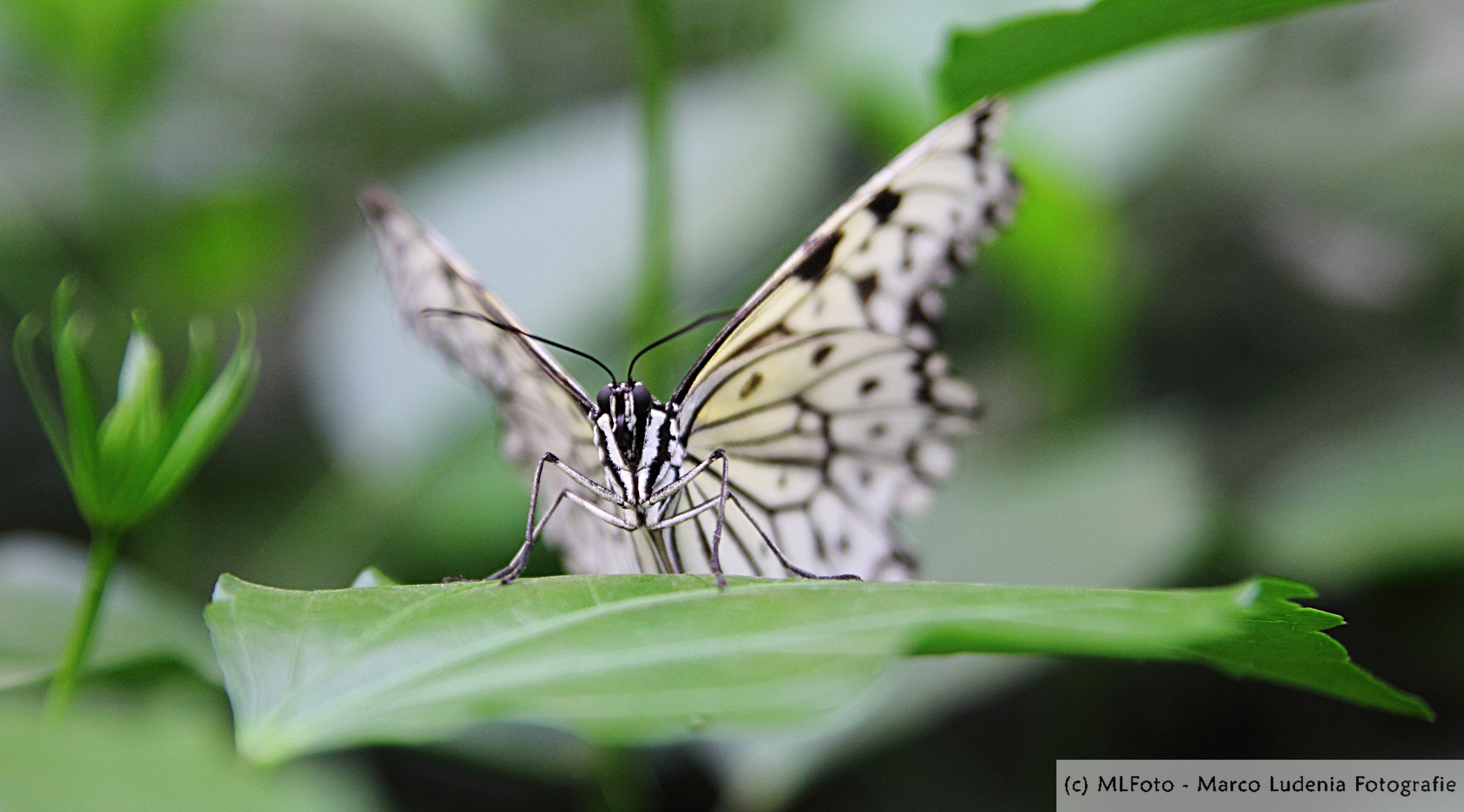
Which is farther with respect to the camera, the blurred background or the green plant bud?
the blurred background

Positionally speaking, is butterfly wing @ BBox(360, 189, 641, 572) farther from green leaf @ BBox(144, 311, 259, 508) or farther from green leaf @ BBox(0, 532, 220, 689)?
green leaf @ BBox(0, 532, 220, 689)

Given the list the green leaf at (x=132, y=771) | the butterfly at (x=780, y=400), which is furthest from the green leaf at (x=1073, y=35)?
the green leaf at (x=132, y=771)

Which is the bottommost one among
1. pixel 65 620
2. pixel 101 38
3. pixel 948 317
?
pixel 65 620

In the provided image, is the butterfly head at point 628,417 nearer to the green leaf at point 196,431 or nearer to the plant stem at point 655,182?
the plant stem at point 655,182

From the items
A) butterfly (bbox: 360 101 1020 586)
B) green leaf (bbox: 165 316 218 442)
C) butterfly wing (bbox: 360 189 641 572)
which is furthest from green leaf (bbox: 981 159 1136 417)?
green leaf (bbox: 165 316 218 442)

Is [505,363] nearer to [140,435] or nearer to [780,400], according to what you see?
[780,400]

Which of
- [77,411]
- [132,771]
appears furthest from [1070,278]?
[132,771]
